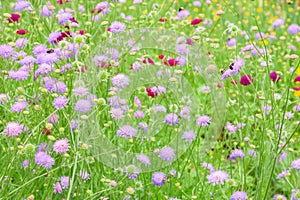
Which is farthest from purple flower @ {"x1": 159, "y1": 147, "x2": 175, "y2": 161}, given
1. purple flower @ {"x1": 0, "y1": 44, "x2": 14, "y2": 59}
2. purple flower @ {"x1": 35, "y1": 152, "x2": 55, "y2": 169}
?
purple flower @ {"x1": 0, "y1": 44, "x2": 14, "y2": 59}

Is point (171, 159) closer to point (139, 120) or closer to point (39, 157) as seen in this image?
point (139, 120)

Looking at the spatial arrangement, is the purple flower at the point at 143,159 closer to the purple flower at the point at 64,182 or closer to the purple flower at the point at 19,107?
the purple flower at the point at 64,182

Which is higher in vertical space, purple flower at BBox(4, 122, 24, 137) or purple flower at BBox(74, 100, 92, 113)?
purple flower at BBox(74, 100, 92, 113)

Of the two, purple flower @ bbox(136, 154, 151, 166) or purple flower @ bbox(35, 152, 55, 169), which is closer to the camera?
purple flower @ bbox(35, 152, 55, 169)

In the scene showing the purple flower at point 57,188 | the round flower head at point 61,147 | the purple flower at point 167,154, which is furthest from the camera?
the purple flower at point 167,154

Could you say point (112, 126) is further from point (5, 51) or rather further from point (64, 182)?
point (5, 51)

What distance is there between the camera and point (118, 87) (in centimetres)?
171

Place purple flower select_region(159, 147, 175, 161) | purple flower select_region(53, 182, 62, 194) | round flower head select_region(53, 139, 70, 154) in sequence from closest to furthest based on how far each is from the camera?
round flower head select_region(53, 139, 70, 154) < purple flower select_region(53, 182, 62, 194) < purple flower select_region(159, 147, 175, 161)

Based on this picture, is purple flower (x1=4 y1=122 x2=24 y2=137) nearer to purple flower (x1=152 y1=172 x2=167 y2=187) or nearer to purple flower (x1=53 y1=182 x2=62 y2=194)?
purple flower (x1=53 y1=182 x2=62 y2=194)

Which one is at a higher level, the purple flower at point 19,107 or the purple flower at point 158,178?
the purple flower at point 19,107

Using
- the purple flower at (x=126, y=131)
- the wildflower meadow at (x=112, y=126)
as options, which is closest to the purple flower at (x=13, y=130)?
the wildflower meadow at (x=112, y=126)

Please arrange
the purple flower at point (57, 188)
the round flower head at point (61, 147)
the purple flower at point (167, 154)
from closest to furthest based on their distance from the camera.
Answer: the round flower head at point (61, 147) → the purple flower at point (57, 188) → the purple flower at point (167, 154)

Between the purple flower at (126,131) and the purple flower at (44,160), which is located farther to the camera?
the purple flower at (126,131)

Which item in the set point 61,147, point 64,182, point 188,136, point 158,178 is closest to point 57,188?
point 64,182
